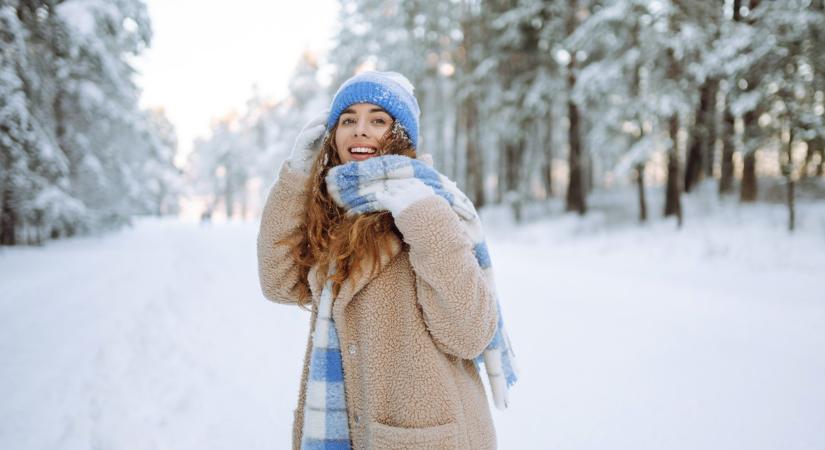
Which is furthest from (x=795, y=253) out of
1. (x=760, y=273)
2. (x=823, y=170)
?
(x=823, y=170)

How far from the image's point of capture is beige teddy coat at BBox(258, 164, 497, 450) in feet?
4.42

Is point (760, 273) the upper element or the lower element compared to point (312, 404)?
lower

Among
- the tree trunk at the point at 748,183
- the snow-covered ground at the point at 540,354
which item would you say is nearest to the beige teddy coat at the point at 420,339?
the snow-covered ground at the point at 540,354

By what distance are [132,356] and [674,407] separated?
5.35 meters

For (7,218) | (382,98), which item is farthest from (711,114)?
(7,218)

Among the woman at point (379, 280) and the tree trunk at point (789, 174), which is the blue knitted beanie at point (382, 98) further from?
the tree trunk at point (789, 174)

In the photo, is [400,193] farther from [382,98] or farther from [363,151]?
[382,98]

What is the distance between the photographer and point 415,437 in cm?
132

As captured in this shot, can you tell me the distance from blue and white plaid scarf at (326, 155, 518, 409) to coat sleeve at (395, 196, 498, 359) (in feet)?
0.49

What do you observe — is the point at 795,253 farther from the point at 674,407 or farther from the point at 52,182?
the point at 52,182

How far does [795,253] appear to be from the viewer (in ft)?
27.5

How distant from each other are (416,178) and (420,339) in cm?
52

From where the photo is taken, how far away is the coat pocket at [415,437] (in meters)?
1.32

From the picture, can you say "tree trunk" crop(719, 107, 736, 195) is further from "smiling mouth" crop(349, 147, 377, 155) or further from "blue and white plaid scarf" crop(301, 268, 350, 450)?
"blue and white plaid scarf" crop(301, 268, 350, 450)
